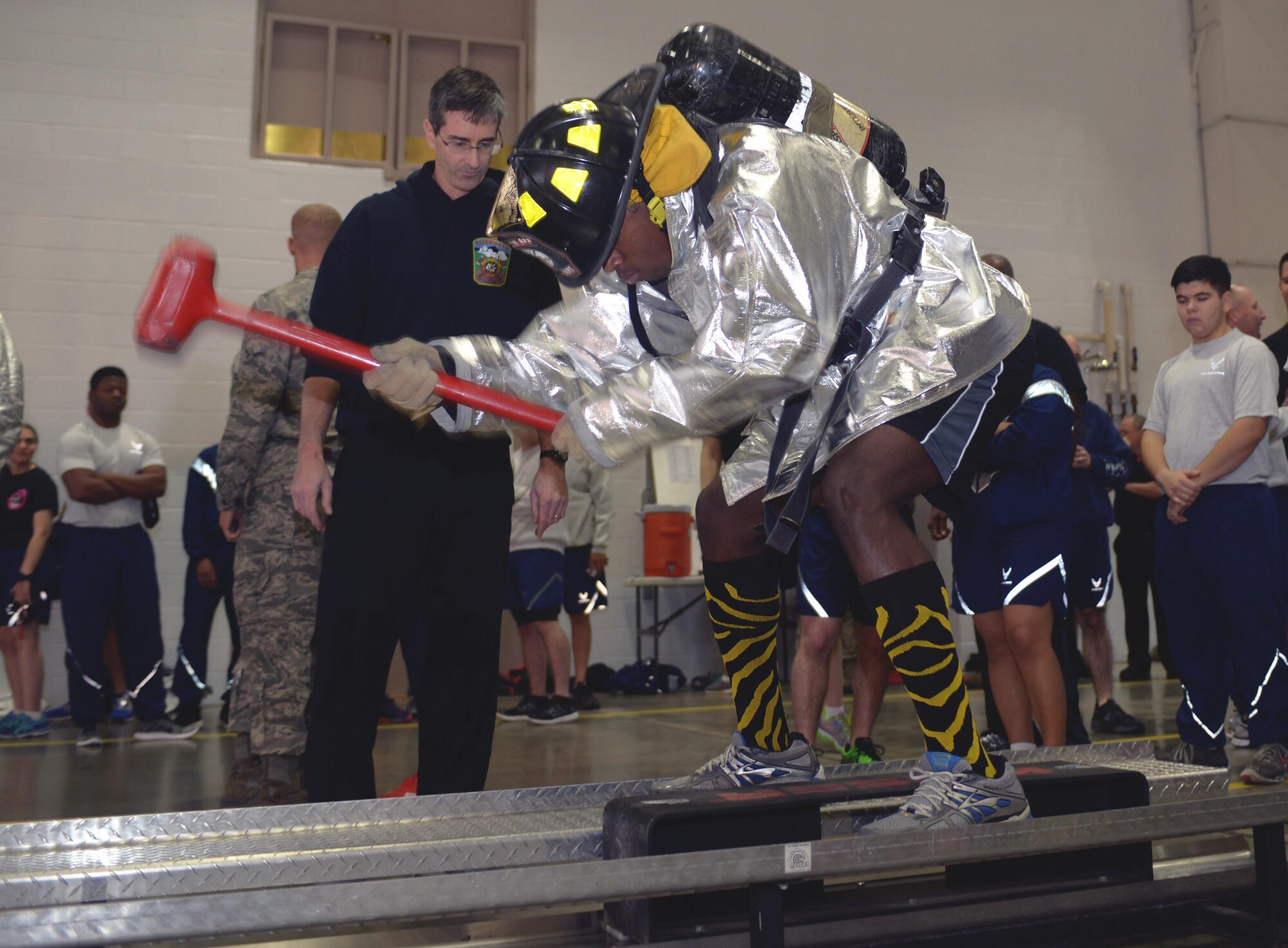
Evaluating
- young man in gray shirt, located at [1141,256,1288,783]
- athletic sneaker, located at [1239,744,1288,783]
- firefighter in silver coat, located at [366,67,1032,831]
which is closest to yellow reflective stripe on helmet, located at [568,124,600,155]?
firefighter in silver coat, located at [366,67,1032,831]

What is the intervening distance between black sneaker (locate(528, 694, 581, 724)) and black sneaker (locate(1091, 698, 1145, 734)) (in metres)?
2.84

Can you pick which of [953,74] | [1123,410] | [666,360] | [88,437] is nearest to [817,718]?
[666,360]

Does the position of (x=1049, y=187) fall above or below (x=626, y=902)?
above

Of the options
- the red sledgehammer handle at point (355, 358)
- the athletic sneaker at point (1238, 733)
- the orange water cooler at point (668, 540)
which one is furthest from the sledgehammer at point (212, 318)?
the orange water cooler at point (668, 540)

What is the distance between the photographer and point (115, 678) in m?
6.82

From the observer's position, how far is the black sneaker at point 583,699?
23.0 ft

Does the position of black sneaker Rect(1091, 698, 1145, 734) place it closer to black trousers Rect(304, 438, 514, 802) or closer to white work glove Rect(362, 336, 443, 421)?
black trousers Rect(304, 438, 514, 802)

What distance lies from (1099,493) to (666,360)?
13.2ft

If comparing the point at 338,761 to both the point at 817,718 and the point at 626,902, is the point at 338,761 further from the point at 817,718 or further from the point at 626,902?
the point at 817,718

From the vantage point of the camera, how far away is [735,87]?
2.27m

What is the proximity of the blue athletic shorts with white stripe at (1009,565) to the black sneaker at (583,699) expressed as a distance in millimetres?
3327

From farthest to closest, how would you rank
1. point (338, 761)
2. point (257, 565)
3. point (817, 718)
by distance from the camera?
1. point (817, 718)
2. point (257, 565)
3. point (338, 761)

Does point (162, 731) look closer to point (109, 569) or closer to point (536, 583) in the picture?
point (109, 569)

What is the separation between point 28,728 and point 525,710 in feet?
9.10
